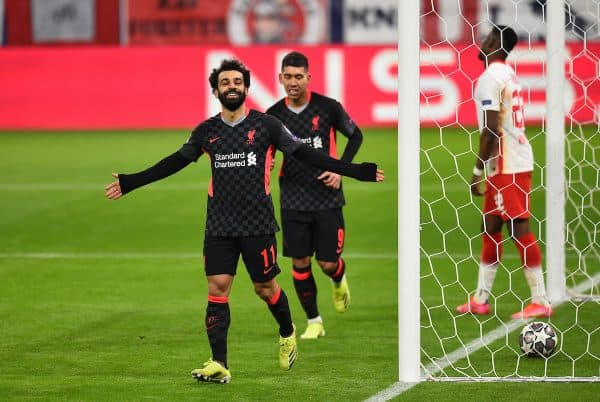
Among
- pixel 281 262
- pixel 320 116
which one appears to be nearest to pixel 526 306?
pixel 320 116

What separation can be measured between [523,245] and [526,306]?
0.68m

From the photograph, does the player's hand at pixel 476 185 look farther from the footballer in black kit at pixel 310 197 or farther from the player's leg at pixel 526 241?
the footballer in black kit at pixel 310 197

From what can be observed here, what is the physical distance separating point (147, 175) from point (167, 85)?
16.5 m

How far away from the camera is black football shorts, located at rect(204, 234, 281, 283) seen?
7.59 metres

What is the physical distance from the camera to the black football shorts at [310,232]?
29.7 ft

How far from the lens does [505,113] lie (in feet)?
30.1

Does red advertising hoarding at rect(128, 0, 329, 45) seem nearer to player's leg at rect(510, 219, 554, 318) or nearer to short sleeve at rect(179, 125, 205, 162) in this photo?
player's leg at rect(510, 219, 554, 318)

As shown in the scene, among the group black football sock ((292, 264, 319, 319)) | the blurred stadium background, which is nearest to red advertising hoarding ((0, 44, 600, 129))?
the blurred stadium background

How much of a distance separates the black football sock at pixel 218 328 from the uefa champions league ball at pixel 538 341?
70.4 inches

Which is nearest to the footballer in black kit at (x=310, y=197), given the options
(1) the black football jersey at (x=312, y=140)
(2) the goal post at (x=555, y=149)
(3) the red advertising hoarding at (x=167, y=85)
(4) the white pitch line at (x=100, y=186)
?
(1) the black football jersey at (x=312, y=140)

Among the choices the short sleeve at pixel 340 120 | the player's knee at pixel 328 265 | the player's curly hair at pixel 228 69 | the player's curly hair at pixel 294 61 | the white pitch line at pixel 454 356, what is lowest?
the white pitch line at pixel 454 356

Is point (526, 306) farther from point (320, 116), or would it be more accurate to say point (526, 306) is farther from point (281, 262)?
point (281, 262)

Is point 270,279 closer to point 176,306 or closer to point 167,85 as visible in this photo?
point 176,306

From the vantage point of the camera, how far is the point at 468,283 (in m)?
10.9
